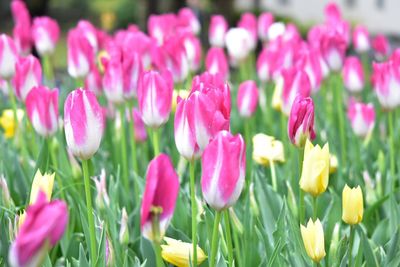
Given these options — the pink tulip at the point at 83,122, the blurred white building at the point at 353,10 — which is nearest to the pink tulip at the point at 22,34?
the pink tulip at the point at 83,122

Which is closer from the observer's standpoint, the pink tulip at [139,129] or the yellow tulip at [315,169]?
the yellow tulip at [315,169]

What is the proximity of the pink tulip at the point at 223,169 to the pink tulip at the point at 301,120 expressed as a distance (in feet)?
1.10

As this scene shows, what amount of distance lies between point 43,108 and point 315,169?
2.85ft

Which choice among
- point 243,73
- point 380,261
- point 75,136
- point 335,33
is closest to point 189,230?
point 380,261

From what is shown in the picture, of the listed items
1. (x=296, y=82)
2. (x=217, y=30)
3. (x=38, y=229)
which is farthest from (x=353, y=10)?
(x=38, y=229)

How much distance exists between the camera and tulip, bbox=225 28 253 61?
11.5ft

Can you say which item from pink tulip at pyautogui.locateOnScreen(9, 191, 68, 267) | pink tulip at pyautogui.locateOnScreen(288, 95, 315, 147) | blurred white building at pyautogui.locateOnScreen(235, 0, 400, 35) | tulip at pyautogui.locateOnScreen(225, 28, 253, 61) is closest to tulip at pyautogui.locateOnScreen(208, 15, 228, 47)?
tulip at pyautogui.locateOnScreen(225, 28, 253, 61)

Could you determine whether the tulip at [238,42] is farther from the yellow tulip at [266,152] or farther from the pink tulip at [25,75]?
the pink tulip at [25,75]

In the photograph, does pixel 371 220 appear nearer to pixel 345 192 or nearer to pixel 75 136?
pixel 345 192

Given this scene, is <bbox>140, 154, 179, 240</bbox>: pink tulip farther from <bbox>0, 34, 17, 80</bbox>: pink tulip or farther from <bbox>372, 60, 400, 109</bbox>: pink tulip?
<bbox>0, 34, 17, 80</bbox>: pink tulip

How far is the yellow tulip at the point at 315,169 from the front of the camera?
5.29ft

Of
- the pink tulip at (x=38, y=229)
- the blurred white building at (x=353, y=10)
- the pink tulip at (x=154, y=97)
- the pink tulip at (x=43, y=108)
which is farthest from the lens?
the blurred white building at (x=353, y=10)

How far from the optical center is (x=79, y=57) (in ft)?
9.14

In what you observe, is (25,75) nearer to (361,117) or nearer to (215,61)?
(215,61)
